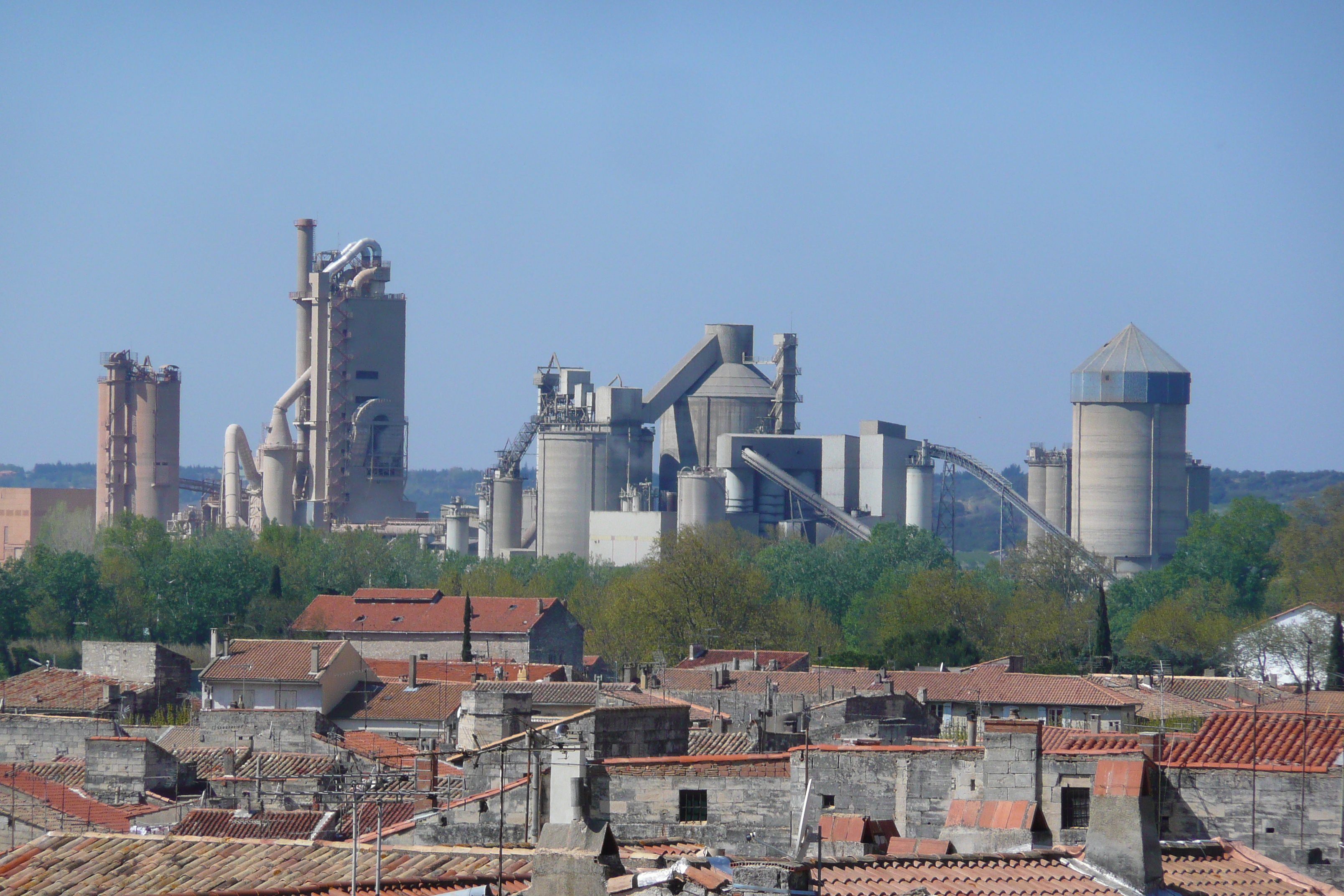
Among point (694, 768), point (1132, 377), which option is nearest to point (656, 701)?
point (694, 768)

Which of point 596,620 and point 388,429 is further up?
point 388,429

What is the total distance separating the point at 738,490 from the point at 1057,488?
22.3 m

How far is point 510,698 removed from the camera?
103ft

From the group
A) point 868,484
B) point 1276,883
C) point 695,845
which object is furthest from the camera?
point 868,484

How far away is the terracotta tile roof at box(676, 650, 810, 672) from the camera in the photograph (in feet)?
210

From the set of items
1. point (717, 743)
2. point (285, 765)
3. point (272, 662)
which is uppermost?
point (717, 743)

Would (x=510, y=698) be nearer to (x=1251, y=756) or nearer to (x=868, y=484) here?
(x=1251, y=756)

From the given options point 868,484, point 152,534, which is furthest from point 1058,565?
point 152,534

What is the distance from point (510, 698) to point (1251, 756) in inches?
454

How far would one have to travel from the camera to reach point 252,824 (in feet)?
86.3

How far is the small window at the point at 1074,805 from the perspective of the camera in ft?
67.6

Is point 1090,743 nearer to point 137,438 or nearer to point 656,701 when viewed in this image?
point 656,701

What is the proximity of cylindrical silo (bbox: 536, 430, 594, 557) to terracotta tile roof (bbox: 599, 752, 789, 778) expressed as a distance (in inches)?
3960

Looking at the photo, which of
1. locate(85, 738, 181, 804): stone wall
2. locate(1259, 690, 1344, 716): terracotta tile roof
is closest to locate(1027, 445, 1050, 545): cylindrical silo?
locate(1259, 690, 1344, 716): terracotta tile roof
